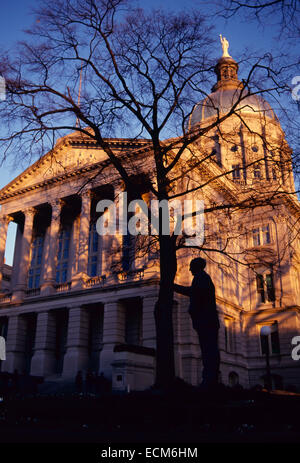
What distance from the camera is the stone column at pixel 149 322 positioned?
29.2 m

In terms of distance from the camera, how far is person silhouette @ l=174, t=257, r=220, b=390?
988cm

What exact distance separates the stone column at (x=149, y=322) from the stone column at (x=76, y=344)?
6077 mm

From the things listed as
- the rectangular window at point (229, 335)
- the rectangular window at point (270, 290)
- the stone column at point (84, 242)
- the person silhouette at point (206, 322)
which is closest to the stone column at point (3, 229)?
the stone column at point (84, 242)

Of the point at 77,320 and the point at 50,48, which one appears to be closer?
the point at 50,48

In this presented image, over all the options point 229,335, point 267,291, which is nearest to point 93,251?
point 229,335

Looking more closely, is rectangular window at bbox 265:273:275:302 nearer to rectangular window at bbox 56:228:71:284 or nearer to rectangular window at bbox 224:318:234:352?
rectangular window at bbox 224:318:234:352

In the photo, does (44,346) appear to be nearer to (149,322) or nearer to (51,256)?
(51,256)

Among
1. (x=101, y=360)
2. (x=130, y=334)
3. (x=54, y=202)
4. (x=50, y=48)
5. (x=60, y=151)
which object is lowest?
(x=101, y=360)

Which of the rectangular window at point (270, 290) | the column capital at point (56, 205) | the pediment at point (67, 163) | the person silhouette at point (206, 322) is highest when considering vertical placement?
the pediment at point (67, 163)

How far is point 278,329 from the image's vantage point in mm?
36656

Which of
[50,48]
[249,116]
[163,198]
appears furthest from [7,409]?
[249,116]

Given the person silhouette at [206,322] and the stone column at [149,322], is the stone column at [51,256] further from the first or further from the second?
the person silhouette at [206,322]

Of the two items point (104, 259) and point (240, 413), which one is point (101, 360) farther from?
point (240, 413)

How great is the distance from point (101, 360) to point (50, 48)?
72.4 ft
